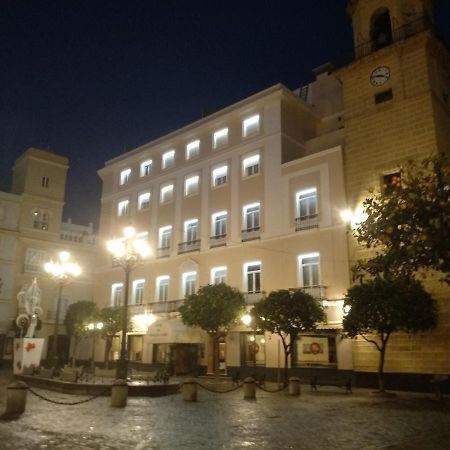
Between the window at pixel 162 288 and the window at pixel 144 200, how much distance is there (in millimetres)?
6119

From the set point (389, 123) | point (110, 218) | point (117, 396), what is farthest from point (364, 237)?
point (110, 218)

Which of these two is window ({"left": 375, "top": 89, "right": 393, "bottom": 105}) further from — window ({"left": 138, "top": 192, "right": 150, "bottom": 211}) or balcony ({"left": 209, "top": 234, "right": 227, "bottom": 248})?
window ({"left": 138, "top": 192, "right": 150, "bottom": 211})

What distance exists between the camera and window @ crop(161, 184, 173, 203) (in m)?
34.2

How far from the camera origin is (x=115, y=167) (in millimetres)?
38875

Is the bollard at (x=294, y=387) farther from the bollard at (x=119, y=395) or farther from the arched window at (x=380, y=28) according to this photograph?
the arched window at (x=380, y=28)

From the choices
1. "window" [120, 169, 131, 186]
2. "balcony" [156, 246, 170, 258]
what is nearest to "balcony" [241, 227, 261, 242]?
"balcony" [156, 246, 170, 258]

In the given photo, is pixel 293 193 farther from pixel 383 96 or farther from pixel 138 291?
pixel 138 291

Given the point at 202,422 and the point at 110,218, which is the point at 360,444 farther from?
the point at 110,218

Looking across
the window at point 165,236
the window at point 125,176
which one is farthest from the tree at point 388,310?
the window at point 125,176

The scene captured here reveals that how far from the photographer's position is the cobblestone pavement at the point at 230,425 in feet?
29.6

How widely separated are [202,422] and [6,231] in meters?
31.9

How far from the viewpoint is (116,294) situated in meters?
36.1

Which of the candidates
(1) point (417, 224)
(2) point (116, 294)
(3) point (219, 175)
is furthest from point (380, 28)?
(2) point (116, 294)

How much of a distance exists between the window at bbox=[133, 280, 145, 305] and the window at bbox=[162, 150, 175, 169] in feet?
28.8
